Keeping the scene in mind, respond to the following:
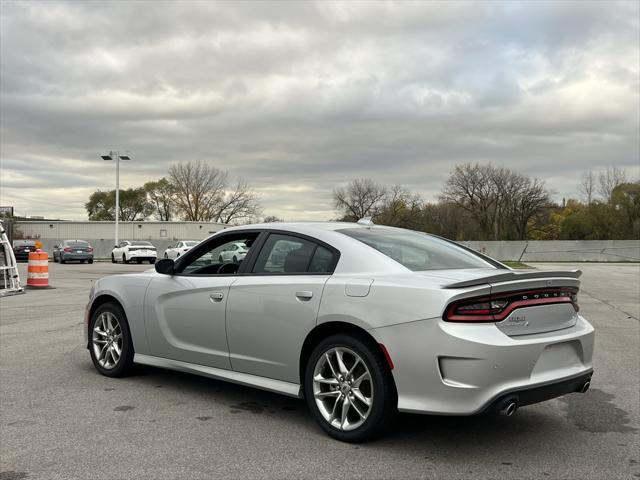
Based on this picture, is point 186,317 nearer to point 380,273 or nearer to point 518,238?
point 380,273

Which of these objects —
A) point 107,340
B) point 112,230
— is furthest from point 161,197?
point 107,340

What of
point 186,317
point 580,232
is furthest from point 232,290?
point 580,232

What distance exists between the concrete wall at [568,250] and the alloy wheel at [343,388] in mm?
54173

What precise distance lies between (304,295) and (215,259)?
1338 millimetres

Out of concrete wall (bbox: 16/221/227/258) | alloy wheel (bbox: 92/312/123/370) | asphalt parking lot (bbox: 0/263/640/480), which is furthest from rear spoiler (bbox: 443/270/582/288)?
concrete wall (bbox: 16/221/227/258)

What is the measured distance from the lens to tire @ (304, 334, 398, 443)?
405 cm

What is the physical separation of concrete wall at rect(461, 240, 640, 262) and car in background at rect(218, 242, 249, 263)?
175 ft

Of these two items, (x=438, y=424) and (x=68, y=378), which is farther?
(x=68, y=378)

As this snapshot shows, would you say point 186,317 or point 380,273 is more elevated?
point 380,273

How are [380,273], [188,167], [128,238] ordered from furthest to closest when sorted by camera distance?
1. [188,167]
2. [128,238]
3. [380,273]

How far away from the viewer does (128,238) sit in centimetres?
6719

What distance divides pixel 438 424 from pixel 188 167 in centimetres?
8817

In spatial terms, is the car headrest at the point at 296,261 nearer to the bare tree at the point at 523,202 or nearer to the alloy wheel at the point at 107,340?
the alloy wheel at the point at 107,340

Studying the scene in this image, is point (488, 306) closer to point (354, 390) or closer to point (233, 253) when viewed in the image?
point (354, 390)
